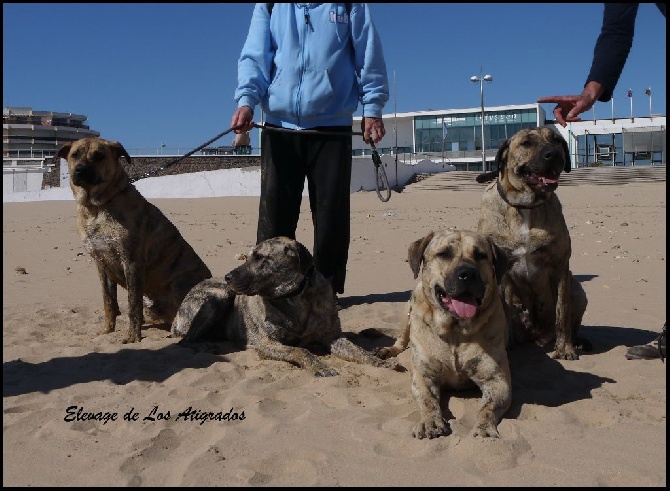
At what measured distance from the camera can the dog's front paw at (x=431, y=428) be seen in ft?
10.7

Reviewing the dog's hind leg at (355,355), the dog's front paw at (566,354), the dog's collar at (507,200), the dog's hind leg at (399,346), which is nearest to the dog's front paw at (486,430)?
the dog's hind leg at (355,355)

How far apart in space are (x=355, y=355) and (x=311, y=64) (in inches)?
100

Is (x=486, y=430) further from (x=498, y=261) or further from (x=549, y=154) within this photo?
(x=549, y=154)

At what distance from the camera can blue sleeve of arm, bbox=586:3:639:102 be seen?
4.13 m

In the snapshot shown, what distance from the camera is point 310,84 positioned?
578 centimetres

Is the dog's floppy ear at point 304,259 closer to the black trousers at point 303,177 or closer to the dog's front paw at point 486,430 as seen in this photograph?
the black trousers at point 303,177

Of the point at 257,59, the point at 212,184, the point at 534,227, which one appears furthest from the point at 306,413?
the point at 212,184

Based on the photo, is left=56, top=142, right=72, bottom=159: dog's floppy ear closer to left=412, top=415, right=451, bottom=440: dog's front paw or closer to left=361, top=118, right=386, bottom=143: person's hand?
left=361, top=118, right=386, bottom=143: person's hand

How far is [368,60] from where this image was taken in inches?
233

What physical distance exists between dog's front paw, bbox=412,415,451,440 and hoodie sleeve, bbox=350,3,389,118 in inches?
130

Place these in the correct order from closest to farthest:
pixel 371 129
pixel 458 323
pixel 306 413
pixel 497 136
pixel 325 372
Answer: pixel 306 413, pixel 458 323, pixel 325 372, pixel 371 129, pixel 497 136

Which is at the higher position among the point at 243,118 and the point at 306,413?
the point at 243,118

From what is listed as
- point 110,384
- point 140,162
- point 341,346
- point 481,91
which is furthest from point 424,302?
point 481,91

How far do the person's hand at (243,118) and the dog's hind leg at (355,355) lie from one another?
2.04m
